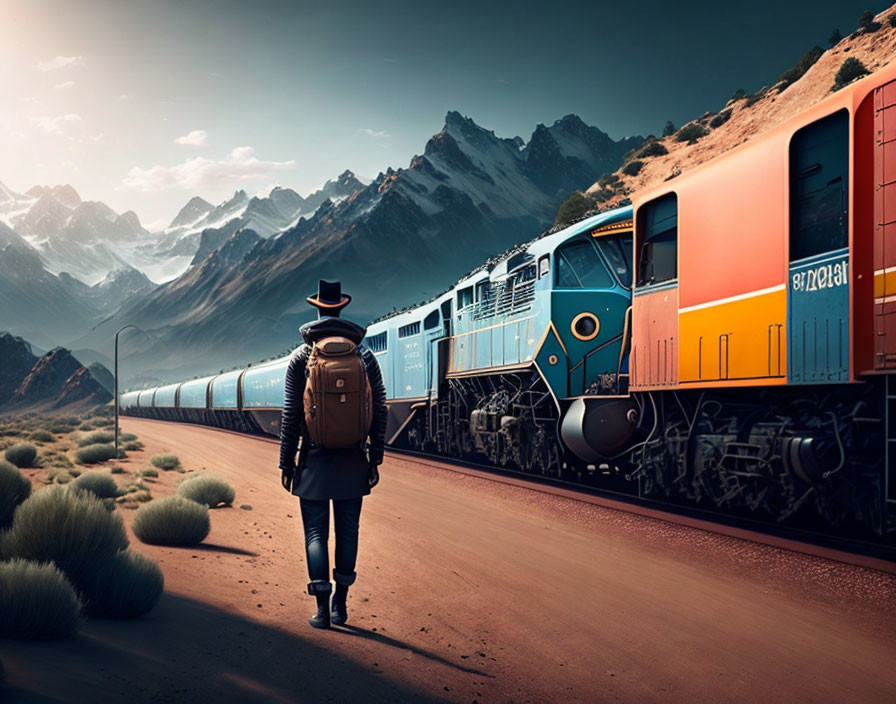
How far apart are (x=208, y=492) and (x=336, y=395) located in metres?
9.29

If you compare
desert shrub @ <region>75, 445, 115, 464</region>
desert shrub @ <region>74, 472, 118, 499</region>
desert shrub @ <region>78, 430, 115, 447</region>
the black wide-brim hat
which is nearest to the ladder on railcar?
the black wide-brim hat

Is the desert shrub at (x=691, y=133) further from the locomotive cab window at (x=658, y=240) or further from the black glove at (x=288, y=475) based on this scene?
the black glove at (x=288, y=475)

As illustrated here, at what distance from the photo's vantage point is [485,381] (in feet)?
65.7

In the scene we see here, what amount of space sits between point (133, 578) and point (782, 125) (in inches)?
342

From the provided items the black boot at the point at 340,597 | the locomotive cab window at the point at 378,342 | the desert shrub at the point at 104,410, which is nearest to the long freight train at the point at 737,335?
the black boot at the point at 340,597

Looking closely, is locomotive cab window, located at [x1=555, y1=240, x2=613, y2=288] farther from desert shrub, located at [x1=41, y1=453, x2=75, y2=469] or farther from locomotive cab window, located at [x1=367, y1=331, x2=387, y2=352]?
desert shrub, located at [x1=41, y1=453, x2=75, y2=469]

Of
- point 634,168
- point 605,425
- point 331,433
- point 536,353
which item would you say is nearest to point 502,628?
point 331,433

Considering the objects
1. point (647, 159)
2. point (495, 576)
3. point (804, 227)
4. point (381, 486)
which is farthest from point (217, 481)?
point (647, 159)

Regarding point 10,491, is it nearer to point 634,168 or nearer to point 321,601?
point 321,601

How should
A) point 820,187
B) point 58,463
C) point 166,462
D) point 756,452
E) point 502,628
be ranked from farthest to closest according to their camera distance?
point 58,463
point 166,462
point 756,452
point 820,187
point 502,628

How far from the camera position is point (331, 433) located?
5992 mm

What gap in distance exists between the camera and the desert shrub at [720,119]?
77375 mm

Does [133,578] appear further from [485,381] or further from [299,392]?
[485,381]

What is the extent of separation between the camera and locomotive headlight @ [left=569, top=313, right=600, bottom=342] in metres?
15.3
